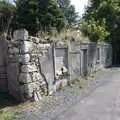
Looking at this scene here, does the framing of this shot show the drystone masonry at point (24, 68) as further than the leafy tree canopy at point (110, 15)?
No

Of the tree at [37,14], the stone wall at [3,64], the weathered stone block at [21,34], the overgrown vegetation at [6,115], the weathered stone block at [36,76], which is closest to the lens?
the overgrown vegetation at [6,115]

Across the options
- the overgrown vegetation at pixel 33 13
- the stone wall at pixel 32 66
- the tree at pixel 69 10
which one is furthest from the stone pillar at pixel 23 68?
the tree at pixel 69 10

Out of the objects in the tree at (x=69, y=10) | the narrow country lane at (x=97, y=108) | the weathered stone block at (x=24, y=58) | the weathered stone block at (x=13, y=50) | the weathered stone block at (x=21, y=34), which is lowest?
the narrow country lane at (x=97, y=108)

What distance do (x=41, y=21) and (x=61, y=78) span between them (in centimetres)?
2191

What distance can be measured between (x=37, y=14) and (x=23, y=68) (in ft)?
81.2

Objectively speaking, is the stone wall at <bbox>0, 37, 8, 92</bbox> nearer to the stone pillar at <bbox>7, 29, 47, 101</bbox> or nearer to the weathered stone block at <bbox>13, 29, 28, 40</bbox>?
the stone pillar at <bbox>7, 29, 47, 101</bbox>

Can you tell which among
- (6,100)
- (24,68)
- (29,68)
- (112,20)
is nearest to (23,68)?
(24,68)

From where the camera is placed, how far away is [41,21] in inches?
1227

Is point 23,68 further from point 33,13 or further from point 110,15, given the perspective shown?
point 33,13

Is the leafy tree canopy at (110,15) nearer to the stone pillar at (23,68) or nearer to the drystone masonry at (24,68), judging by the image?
the drystone masonry at (24,68)

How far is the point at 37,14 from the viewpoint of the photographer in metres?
31.5

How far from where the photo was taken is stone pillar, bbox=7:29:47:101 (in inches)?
296

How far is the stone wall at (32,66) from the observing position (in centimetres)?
755

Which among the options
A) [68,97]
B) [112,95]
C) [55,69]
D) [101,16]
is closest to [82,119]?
[68,97]
